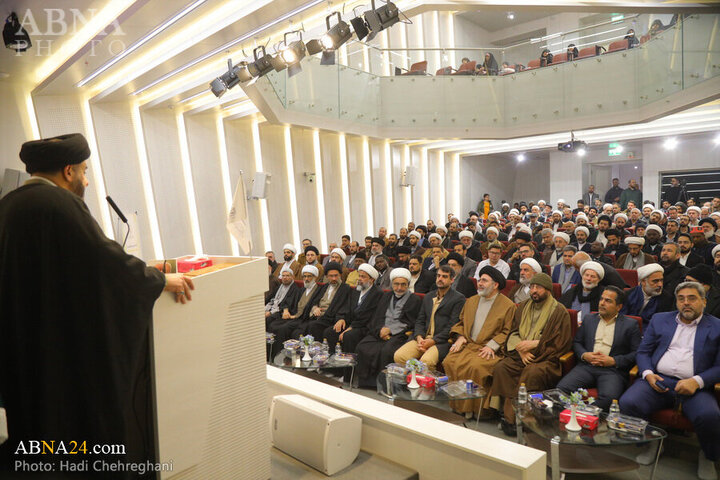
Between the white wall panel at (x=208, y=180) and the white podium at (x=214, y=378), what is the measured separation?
7.89m

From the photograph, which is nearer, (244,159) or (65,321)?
(65,321)

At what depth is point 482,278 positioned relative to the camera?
4.57m

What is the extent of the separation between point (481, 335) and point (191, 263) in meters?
3.30

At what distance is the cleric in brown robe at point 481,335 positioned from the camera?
13.4 feet

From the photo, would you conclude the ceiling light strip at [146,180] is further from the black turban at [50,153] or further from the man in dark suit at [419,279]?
the black turban at [50,153]

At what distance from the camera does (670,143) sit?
14.7 meters

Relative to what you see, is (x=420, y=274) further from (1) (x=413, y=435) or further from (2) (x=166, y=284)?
(2) (x=166, y=284)

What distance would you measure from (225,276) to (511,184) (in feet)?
64.4

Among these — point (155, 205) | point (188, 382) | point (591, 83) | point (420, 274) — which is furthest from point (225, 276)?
point (591, 83)

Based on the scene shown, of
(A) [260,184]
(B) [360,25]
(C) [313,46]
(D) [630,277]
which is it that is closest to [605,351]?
(D) [630,277]

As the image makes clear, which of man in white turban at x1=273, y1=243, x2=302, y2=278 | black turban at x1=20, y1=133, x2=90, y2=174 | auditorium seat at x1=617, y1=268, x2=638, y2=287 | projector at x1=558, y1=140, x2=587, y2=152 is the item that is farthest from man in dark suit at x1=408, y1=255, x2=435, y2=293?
projector at x1=558, y1=140, x2=587, y2=152

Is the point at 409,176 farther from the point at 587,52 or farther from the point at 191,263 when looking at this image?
the point at 191,263

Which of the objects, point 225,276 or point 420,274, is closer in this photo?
point 225,276

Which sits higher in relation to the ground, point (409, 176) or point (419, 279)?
point (409, 176)
